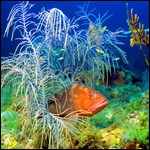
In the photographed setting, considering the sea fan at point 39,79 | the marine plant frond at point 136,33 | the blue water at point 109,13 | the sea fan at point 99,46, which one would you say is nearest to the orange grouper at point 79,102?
the sea fan at point 39,79

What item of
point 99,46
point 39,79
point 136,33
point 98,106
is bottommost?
point 98,106

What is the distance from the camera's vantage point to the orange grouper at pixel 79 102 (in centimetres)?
371

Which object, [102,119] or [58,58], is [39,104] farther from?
[102,119]

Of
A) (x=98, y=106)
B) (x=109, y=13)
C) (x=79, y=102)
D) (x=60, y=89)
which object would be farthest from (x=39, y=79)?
(x=109, y=13)

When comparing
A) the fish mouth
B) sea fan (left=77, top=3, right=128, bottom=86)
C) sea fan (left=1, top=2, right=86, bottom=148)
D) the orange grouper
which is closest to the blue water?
sea fan (left=77, top=3, right=128, bottom=86)

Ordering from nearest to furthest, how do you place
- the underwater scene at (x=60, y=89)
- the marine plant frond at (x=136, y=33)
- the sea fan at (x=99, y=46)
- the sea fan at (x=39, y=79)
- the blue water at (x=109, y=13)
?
the sea fan at (x=39, y=79) < the underwater scene at (x=60, y=89) < the sea fan at (x=99, y=46) < the marine plant frond at (x=136, y=33) < the blue water at (x=109, y=13)

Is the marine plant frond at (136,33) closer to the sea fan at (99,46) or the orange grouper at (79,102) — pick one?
the sea fan at (99,46)

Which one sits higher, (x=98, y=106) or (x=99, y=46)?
(x=99, y=46)

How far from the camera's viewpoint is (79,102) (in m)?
3.84

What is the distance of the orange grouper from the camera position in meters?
3.71

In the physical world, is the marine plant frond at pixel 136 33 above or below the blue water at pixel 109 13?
below

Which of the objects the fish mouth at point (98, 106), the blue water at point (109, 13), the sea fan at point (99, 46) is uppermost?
the blue water at point (109, 13)

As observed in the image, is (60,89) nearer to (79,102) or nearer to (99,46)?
(79,102)

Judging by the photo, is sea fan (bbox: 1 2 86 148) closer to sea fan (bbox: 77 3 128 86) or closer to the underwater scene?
the underwater scene
